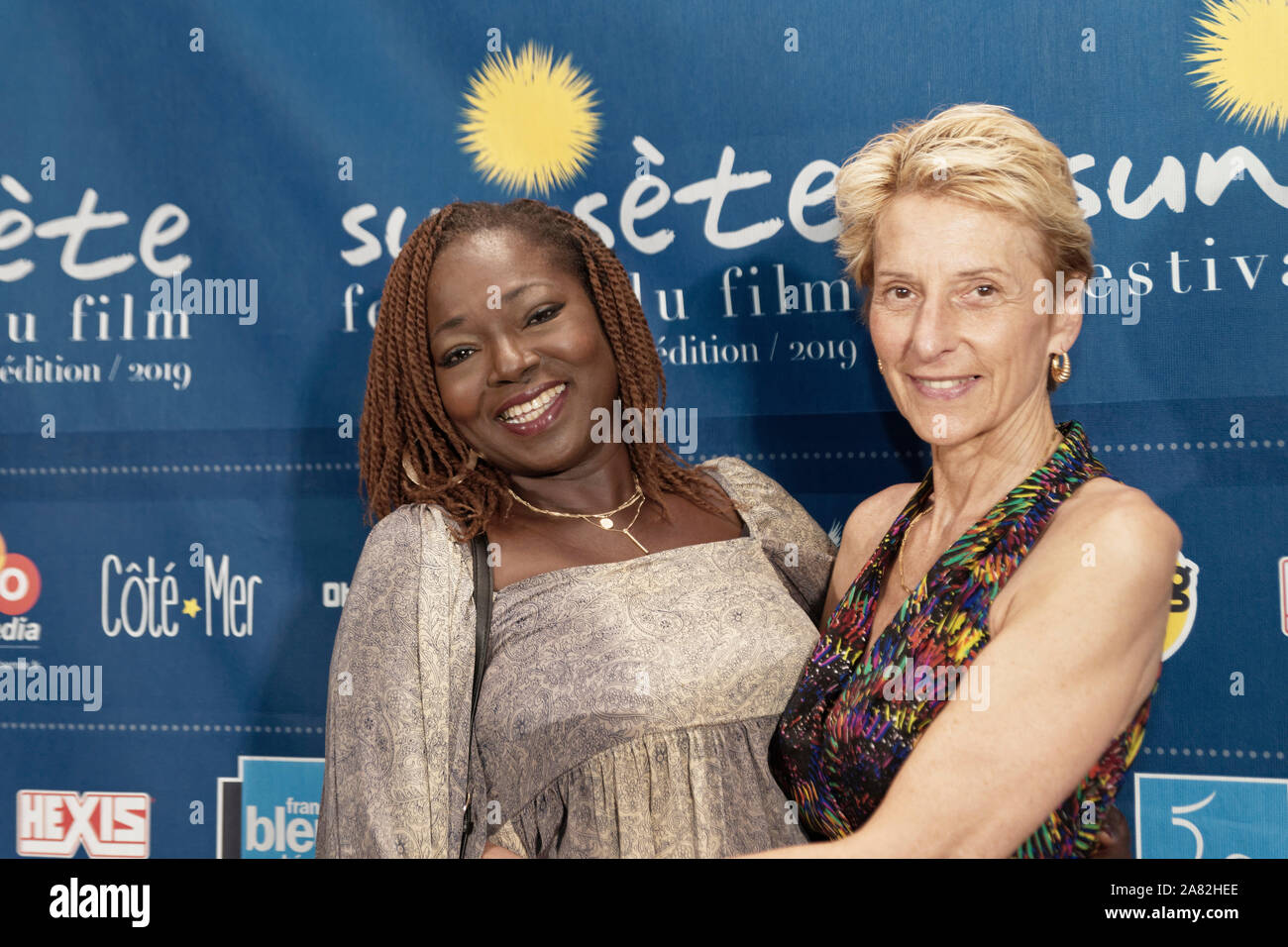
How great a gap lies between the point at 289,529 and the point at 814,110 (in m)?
1.48

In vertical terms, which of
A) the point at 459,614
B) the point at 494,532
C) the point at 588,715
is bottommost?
the point at 588,715

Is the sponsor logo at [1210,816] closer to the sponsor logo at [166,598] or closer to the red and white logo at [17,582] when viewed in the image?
the sponsor logo at [166,598]

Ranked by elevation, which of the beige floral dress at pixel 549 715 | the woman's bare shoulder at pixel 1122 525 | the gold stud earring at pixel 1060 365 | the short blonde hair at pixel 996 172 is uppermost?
the short blonde hair at pixel 996 172

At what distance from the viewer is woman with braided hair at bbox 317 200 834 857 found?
1.76 m

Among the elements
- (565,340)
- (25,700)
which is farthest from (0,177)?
(565,340)

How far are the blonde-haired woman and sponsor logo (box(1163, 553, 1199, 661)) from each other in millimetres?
641

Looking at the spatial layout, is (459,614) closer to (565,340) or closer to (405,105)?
(565,340)

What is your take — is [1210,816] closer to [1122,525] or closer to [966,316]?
[1122,525]

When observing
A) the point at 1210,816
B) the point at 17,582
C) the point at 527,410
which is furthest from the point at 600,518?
the point at 17,582

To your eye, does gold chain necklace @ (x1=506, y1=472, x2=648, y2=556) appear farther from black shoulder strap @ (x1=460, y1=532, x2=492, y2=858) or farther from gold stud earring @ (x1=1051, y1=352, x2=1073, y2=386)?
gold stud earring @ (x1=1051, y1=352, x2=1073, y2=386)

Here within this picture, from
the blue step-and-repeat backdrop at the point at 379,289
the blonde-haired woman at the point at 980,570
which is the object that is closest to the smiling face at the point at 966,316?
the blonde-haired woman at the point at 980,570

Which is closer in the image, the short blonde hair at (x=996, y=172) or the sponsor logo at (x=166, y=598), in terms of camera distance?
the short blonde hair at (x=996, y=172)

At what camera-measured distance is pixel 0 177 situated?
2.64m

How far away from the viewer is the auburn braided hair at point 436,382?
1.97 m
